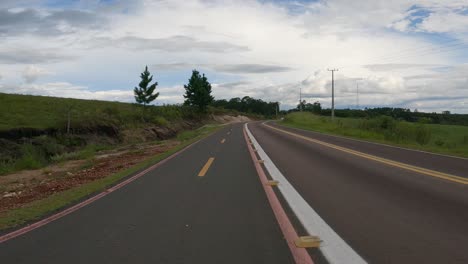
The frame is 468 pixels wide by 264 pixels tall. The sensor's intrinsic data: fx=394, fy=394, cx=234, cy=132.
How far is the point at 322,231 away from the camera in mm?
5387

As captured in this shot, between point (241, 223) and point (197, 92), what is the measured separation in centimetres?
6842

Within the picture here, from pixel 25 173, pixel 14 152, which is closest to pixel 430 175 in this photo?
pixel 25 173

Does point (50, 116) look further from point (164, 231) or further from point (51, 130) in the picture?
point (164, 231)

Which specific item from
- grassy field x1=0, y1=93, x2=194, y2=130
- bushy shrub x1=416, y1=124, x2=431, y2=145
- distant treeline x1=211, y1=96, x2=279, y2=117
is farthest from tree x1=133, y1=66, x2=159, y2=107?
distant treeline x1=211, y1=96, x2=279, y2=117

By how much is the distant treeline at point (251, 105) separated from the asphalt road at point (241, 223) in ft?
541

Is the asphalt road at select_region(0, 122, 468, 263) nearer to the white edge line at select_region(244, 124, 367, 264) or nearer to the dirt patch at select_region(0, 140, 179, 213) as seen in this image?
the white edge line at select_region(244, 124, 367, 264)

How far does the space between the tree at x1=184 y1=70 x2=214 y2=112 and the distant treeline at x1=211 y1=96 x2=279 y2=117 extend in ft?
319

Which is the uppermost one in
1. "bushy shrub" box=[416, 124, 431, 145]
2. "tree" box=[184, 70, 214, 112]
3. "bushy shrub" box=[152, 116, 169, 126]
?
"tree" box=[184, 70, 214, 112]

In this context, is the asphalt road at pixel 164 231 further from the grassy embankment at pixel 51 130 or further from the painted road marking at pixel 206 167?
the grassy embankment at pixel 51 130

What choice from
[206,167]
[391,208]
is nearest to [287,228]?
[391,208]

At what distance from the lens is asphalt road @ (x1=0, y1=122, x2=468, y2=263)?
4.61m

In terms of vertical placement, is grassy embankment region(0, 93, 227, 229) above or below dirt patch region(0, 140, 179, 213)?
above

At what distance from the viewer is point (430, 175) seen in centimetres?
1031

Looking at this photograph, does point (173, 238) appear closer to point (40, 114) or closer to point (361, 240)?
point (361, 240)
